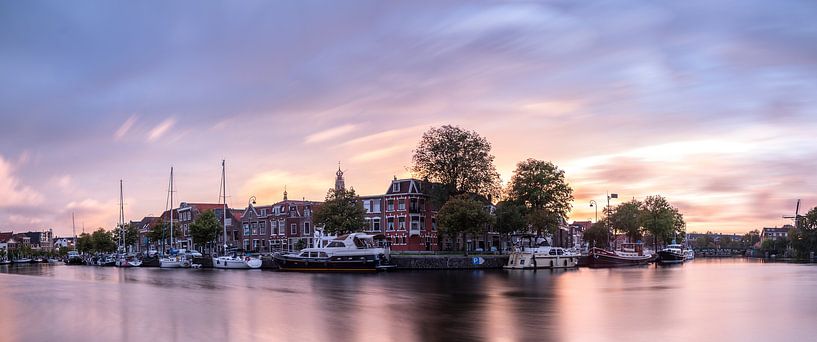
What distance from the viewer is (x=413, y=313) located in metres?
38.4

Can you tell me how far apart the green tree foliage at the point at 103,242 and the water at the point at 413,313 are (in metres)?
120

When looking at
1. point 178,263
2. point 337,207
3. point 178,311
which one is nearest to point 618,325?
point 178,311

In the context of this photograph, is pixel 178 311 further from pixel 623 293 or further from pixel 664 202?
pixel 664 202

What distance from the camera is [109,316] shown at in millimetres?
38781

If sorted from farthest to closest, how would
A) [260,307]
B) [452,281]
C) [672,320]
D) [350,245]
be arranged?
[350,245] → [452,281] → [260,307] → [672,320]

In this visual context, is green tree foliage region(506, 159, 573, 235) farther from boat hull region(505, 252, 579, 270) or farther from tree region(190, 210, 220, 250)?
tree region(190, 210, 220, 250)

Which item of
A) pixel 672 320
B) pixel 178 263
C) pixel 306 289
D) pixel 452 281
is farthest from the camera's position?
pixel 178 263

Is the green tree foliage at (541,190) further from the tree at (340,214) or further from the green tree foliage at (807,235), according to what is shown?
the green tree foliage at (807,235)

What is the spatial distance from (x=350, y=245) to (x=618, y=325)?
57688 mm

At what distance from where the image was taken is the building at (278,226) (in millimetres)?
122688

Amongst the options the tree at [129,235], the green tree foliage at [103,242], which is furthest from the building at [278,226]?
the green tree foliage at [103,242]

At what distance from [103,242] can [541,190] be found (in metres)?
122

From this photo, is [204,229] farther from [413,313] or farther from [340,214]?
[413,313]

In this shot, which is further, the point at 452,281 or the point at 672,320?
the point at 452,281
